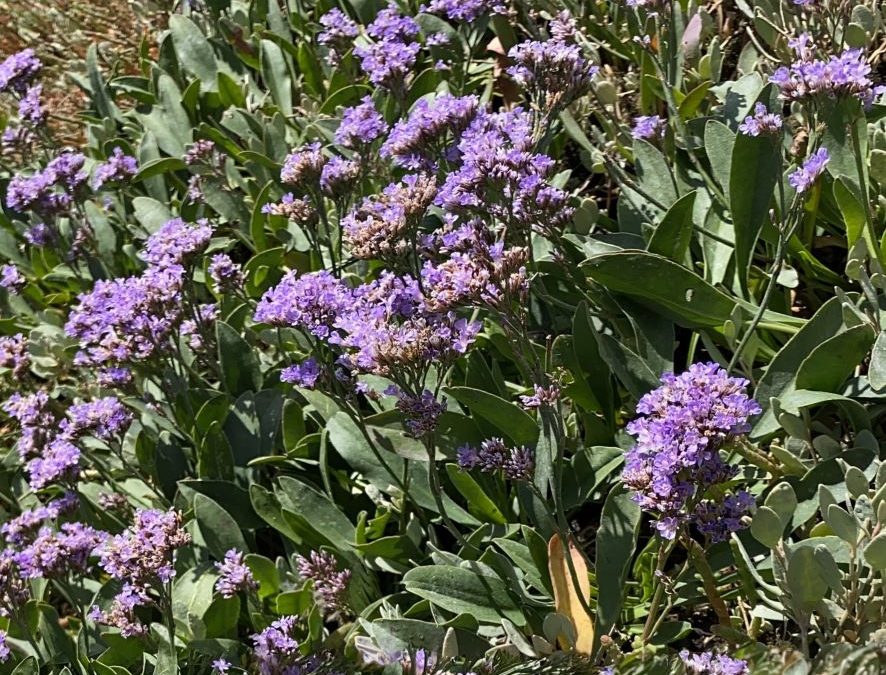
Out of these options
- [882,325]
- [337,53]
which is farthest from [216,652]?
[337,53]

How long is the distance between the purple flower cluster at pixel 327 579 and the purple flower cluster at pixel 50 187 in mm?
1920

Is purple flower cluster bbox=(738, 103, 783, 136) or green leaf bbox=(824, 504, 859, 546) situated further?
purple flower cluster bbox=(738, 103, 783, 136)

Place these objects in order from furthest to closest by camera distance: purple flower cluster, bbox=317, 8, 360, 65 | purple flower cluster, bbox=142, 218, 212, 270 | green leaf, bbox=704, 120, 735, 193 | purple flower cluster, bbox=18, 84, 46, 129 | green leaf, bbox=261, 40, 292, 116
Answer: green leaf, bbox=261, 40, 292, 116 → purple flower cluster, bbox=18, 84, 46, 129 → purple flower cluster, bbox=317, 8, 360, 65 → purple flower cluster, bbox=142, 218, 212, 270 → green leaf, bbox=704, 120, 735, 193

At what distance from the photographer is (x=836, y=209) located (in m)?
3.29

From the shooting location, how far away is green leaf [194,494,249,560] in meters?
3.20

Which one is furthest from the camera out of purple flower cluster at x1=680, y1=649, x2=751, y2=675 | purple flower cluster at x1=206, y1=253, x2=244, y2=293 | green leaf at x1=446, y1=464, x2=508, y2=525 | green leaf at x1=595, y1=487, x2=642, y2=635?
purple flower cluster at x1=206, y1=253, x2=244, y2=293

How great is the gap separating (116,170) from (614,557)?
8.92ft

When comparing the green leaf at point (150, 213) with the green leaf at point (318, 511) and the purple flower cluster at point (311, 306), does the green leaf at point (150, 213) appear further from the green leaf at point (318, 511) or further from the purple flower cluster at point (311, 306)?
the purple flower cluster at point (311, 306)

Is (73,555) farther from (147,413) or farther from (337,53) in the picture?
(337,53)

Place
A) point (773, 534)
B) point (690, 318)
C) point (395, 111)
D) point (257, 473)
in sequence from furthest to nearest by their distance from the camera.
A: 1. point (395, 111)
2. point (257, 473)
3. point (690, 318)
4. point (773, 534)

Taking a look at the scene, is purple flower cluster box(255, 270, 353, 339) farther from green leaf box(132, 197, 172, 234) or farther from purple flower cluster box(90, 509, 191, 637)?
green leaf box(132, 197, 172, 234)

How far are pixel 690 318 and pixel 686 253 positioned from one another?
286 millimetres

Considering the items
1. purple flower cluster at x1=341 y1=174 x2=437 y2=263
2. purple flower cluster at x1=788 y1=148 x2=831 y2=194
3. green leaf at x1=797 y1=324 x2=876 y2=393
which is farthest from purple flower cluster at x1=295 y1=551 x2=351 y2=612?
purple flower cluster at x1=788 y1=148 x2=831 y2=194

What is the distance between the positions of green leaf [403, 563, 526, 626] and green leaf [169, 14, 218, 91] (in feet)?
10.4
